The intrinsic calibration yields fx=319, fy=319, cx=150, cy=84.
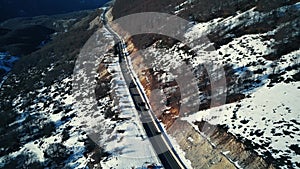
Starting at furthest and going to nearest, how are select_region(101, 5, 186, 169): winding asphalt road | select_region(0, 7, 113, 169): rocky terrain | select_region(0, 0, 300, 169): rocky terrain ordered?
select_region(0, 7, 113, 169): rocky terrain, select_region(101, 5, 186, 169): winding asphalt road, select_region(0, 0, 300, 169): rocky terrain

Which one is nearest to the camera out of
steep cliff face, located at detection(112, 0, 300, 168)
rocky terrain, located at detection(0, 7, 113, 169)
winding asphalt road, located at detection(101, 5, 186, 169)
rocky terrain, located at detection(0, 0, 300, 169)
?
steep cliff face, located at detection(112, 0, 300, 168)

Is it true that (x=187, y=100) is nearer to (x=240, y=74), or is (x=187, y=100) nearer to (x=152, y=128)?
(x=152, y=128)

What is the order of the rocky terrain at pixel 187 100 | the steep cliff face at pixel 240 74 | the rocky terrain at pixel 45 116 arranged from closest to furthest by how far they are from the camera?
the steep cliff face at pixel 240 74, the rocky terrain at pixel 187 100, the rocky terrain at pixel 45 116

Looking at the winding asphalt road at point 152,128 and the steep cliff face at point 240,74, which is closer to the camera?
the steep cliff face at point 240,74

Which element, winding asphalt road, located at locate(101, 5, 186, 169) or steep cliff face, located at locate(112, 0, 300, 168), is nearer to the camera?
steep cliff face, located at locate(112, 0, 300, 168)

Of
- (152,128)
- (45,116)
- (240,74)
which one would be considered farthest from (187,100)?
(45,116)

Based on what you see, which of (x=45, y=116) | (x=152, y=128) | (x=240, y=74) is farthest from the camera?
(x=45, y=116)

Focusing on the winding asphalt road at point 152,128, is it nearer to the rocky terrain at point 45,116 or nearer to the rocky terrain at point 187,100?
the rocky terrain at point 187,100

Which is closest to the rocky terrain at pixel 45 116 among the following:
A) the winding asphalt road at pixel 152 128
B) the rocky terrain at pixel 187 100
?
the rocky terrain at pixel 187 100

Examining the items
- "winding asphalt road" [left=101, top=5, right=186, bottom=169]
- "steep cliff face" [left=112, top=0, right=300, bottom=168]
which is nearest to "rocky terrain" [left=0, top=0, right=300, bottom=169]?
"steep cliff face" [left=112, top=0, right=300, bottom=168]

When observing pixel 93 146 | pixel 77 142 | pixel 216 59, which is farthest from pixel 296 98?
pixel 77 142

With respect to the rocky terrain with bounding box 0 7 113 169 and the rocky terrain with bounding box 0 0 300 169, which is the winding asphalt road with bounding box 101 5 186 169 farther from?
the rocky terrain with bounding box 0 7 113 169

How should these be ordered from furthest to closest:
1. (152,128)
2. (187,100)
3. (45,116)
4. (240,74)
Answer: (45,116)
(187,100)
(240,74)
(152,128)
